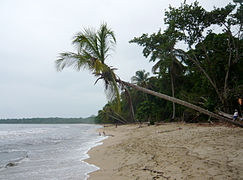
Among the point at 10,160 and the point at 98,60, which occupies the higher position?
the point at 98,60

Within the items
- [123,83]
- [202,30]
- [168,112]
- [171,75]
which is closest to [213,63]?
[202,30]

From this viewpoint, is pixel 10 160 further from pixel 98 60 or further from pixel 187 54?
pixel 187 54

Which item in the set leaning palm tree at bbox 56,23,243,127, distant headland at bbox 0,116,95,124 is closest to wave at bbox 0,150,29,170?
leaning palm tree at bbox 56,23,243,127

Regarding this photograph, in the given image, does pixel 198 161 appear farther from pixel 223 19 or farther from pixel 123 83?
pixel 223 19

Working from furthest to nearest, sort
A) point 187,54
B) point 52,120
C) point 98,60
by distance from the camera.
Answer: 1. point 52,120
2. point 187,54
3. point 98,60

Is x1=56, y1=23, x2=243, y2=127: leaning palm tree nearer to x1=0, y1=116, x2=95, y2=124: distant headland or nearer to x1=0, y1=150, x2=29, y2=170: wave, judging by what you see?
x1=0, y1=150, x2=29, y2=170: wave

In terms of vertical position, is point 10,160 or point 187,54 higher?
point 187,54

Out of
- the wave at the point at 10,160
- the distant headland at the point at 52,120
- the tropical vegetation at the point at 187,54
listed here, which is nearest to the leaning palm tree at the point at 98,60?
the tropical vegetation at the point at 187,54

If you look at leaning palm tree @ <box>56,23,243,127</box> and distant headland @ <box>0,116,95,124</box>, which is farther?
distant headland @ <box>0,116,95,124</box>

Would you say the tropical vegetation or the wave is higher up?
the tropical vegetation

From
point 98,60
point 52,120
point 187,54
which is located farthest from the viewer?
point 52,120

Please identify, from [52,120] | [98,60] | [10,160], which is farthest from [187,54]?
[52,120]

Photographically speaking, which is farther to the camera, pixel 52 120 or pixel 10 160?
pixel 52 120

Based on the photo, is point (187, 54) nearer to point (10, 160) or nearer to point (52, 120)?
point (10, 160)
